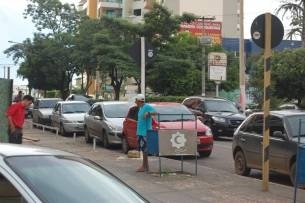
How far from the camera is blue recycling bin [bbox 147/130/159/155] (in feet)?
45.2

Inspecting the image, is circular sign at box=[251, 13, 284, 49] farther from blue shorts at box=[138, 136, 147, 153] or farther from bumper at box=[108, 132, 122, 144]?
bumper at box=[108, 132, 122, 144]

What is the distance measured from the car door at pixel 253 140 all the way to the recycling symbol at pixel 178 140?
4.87ft

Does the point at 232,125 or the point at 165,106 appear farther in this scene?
the point at 232,125

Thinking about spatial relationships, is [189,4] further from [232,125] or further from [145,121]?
[145,121]

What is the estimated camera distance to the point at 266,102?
11805 millimetres

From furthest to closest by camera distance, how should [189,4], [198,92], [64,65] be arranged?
[189,4] → [64,65] → [198,92]

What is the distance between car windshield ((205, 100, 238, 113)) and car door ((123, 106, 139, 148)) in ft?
26.0

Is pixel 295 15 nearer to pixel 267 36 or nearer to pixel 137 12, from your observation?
pixel 267 36

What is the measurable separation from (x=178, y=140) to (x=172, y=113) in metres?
5.15

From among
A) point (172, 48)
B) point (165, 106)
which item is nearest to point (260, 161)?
point (165, 106)

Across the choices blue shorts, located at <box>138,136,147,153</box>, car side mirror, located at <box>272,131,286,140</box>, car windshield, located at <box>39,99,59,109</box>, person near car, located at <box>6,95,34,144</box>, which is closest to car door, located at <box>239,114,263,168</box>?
car side mirror, located at <box>272,131,286,140</box>

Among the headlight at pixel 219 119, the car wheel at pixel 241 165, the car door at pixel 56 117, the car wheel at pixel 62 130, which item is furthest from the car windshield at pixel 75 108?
the car wheel at pixel 241 165

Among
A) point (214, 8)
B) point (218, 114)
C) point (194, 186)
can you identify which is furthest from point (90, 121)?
point (214, 8)

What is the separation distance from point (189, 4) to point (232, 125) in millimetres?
71839
